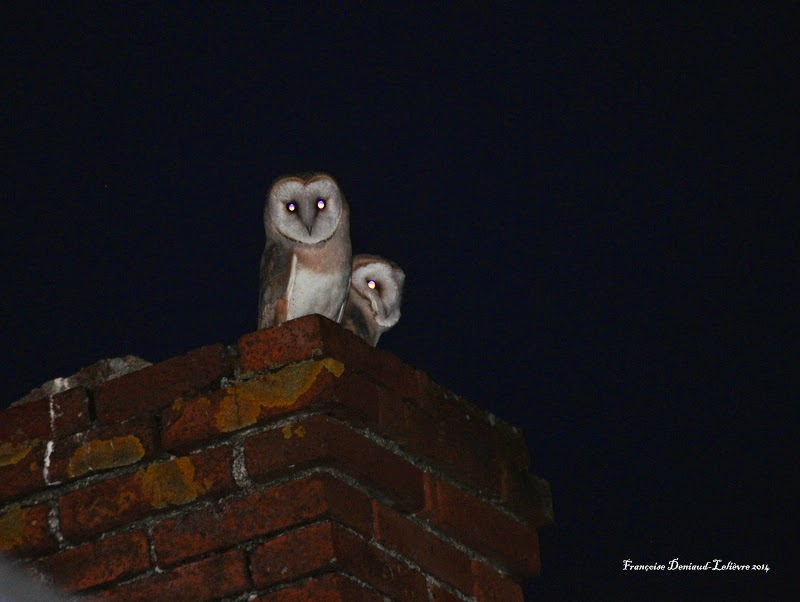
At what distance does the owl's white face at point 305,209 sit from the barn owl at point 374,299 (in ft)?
1.59

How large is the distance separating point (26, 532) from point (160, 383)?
32cm

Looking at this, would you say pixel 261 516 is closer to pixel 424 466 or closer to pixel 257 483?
pixel 257 483

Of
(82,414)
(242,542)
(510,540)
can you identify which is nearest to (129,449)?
(82,414)

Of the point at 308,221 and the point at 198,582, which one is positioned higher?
the point at 308,221

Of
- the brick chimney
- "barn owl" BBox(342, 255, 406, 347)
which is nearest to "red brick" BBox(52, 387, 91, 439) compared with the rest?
the brick chimney

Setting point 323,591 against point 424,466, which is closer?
point 323,591

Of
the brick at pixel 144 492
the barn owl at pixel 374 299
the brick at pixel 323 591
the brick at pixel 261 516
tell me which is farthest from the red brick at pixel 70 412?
the barn owl at pixel 374 299

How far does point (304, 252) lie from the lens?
13.6 ft

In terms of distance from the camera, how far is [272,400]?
2.29 meters

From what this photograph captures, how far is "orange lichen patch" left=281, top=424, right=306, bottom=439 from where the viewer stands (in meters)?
2.24

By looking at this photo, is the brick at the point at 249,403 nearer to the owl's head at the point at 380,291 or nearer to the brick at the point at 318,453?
the brick at the point at 318,453

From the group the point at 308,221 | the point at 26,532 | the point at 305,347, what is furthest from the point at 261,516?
the point at 308,221

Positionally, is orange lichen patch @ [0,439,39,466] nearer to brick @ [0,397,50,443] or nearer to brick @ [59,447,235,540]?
brick @ [0,397,50,443]

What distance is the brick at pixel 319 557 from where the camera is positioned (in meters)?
2.15
